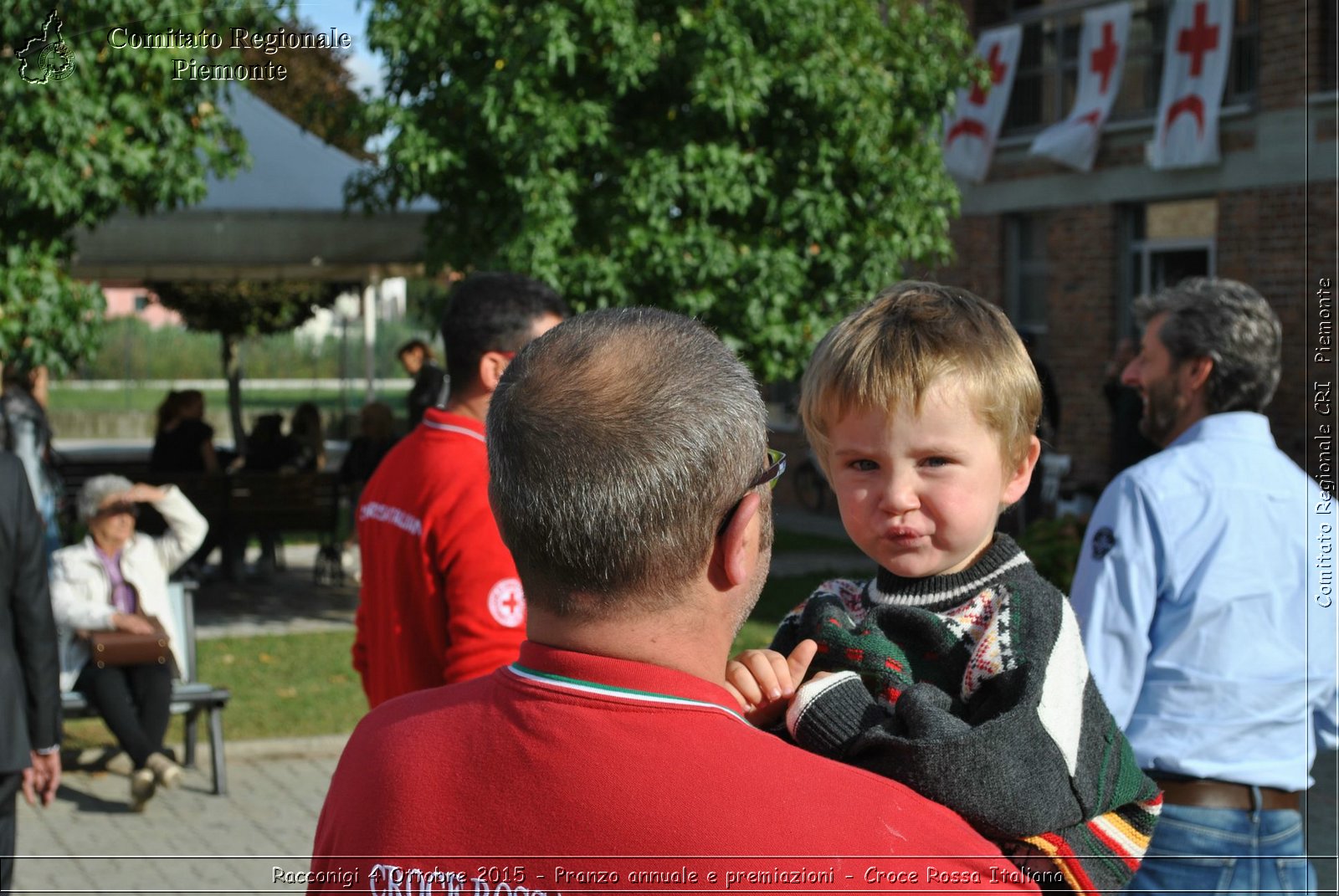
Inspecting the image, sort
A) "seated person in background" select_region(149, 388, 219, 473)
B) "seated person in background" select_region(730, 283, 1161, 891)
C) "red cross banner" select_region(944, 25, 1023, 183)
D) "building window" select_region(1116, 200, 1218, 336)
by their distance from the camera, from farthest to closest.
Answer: "red cross banner" select_region(944, 25, 1023, 183) → "building window" select_region(1116, 200, 1218, 336) → "seated person in background" select_region(149, 388, 219, 473) → "seated person in background" select_region(730, 283, 1161, 891)

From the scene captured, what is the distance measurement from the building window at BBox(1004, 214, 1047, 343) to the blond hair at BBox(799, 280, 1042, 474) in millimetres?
17134

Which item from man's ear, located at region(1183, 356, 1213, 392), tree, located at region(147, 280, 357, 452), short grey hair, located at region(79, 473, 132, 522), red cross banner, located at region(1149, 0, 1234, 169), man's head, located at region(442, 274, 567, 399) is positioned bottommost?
short grey hair, located at region(79, 473, 132, 522)

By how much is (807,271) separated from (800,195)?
0.69m

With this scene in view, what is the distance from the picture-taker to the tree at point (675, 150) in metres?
10.1

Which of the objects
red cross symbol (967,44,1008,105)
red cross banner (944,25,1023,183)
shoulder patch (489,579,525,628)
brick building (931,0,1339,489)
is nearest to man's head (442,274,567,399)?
shoulder patch (489,579,525,628)

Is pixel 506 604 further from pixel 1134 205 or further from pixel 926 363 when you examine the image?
pixel 1134 205

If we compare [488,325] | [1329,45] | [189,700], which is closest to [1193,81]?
[1329,45]

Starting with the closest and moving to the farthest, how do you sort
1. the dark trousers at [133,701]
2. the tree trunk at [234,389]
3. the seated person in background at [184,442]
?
the dark trousers at [133,701] < the seated person in background at [184,442] < the tree trunk at [234,389]

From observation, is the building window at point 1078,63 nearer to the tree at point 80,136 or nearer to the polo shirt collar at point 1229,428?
the tree at point 80,136

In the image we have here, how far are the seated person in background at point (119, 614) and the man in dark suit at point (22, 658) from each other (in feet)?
7.06

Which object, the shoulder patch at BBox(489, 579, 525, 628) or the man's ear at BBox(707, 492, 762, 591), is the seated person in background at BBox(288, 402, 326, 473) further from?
the man's ear at BBox(707, 492, 762, 591)

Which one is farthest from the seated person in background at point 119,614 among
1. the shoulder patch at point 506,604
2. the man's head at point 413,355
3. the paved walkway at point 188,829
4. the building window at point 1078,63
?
the building window at point 1078,63

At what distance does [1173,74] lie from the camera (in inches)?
598

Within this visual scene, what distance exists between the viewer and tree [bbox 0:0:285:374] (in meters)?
7.81
